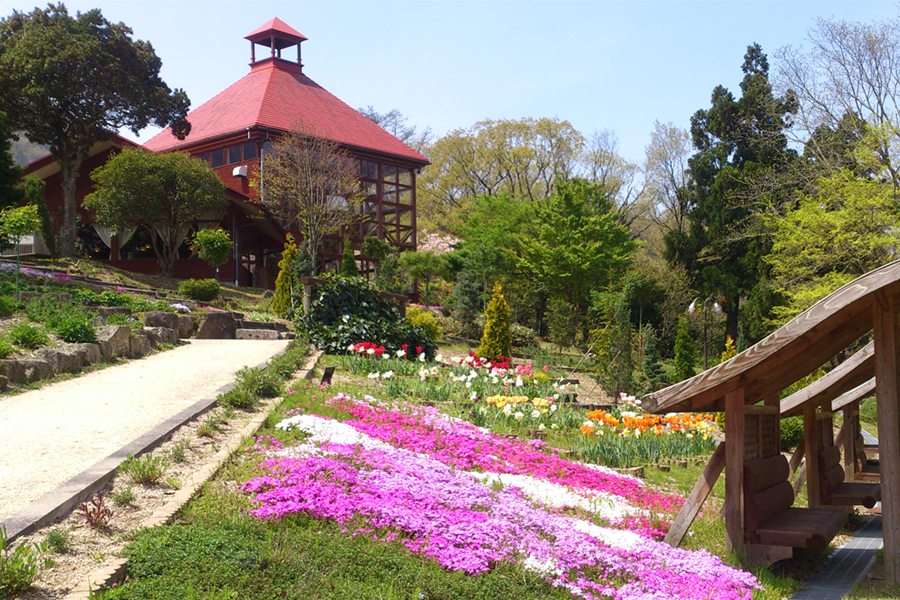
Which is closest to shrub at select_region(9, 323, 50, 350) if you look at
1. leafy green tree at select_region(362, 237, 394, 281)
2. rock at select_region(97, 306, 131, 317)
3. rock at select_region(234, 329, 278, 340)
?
rock at select_region(97, 306, 131, 317)

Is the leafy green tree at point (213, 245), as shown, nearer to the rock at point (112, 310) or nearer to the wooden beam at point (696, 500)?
the rock at point (112, 310)

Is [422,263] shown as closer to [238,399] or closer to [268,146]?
[268,146]

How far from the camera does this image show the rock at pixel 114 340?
11.8 m

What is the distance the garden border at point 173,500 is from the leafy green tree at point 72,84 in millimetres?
20962

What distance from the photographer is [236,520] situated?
458 centimetres

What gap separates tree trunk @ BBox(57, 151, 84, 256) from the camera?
2642 centimetres

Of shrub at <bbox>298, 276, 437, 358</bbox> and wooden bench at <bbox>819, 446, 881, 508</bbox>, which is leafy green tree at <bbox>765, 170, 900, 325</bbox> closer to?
shrub at <bbox>298, 276, 437, 358</bbox>

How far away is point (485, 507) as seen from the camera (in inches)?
223

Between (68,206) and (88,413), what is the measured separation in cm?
2192

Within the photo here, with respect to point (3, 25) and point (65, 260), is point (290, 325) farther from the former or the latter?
point (3, 25)

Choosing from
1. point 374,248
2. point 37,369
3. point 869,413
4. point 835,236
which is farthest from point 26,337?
point 835,236

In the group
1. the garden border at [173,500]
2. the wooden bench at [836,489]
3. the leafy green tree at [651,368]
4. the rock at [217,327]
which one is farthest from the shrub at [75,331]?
the leafy green tree at [651,368]

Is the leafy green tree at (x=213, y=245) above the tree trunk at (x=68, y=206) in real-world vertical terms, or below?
below

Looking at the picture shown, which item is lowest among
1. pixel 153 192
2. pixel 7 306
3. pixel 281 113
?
pixel 7 306
